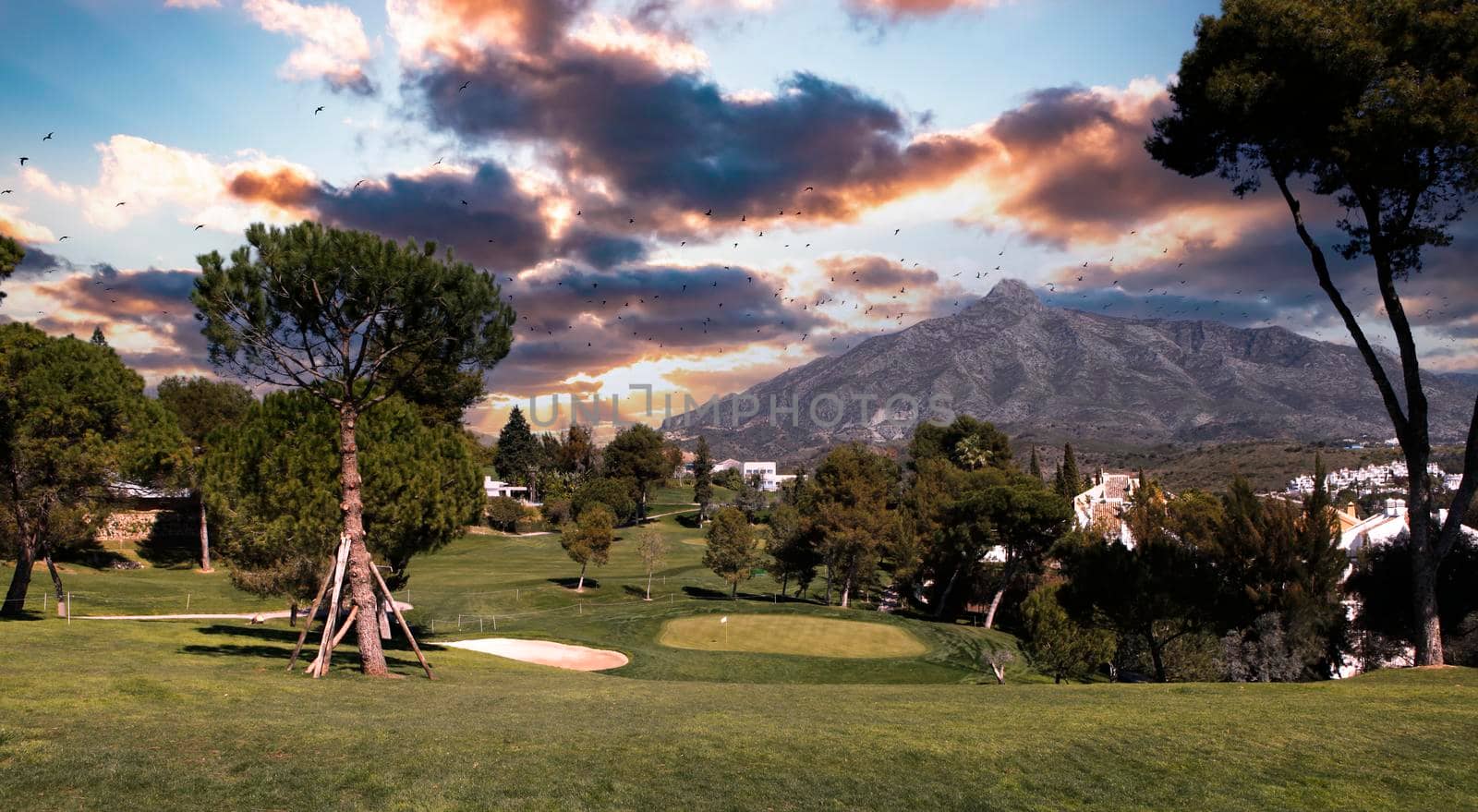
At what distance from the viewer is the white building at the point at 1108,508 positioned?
3285 inches

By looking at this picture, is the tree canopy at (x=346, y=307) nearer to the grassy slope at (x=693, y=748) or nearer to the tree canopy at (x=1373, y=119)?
the grassy slope at (x=693, y=748)

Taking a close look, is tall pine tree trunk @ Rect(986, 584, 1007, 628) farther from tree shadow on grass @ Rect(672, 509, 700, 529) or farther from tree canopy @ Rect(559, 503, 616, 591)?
tree shadow on grass @ Rect(672, 509, 700, 529)

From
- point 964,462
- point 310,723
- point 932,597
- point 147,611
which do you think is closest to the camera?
point 310,723

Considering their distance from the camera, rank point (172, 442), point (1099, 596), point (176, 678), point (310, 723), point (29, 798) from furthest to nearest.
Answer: point (172, 442) → point (1099, 596) → point (176, 678) → point (310, 723) → point (29, 798)

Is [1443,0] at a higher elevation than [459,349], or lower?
higher

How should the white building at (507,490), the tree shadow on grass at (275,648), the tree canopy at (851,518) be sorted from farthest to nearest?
the white building at (507,490) → the tree canopy at (851,518) → the tree shadow on grass at (275,648)

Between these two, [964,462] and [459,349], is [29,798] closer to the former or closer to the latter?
[459,349]

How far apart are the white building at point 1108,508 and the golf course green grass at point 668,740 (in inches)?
2235

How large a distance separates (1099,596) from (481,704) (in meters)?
30.6

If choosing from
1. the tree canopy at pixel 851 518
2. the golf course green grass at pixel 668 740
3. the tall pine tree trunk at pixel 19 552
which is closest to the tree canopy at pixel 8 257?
the tall pine tree trunk at pixel 19 552

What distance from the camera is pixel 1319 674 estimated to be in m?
42.2

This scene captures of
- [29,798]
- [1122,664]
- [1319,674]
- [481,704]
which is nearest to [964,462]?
[1122,664]

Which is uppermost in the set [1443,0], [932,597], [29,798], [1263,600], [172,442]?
[1443,0]

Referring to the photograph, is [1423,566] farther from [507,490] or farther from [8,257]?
[507,490]
